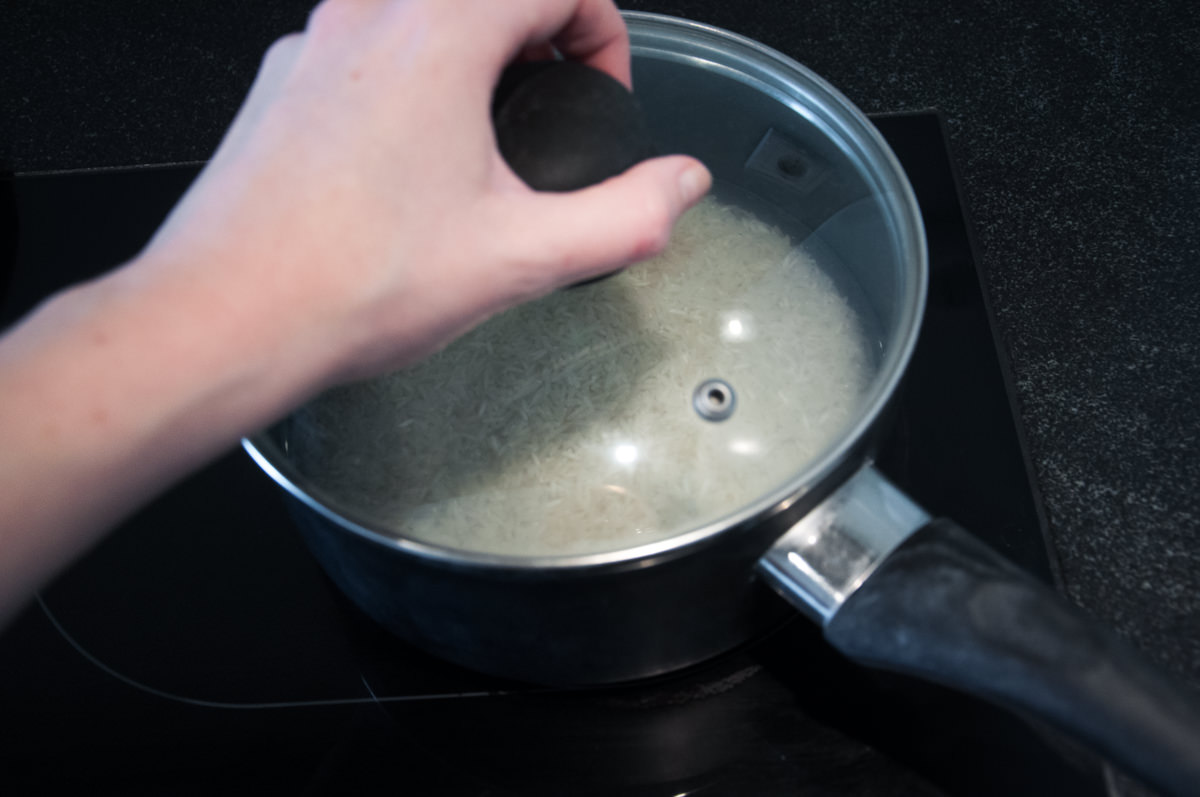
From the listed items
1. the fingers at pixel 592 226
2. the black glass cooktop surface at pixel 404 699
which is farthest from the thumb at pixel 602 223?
the black glass cooktop surface at pixel 404 699

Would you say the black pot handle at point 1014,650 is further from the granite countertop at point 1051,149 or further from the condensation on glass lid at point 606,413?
the granite countertop at point 1051,149

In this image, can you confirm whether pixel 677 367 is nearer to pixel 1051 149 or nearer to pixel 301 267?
pixel 301 267

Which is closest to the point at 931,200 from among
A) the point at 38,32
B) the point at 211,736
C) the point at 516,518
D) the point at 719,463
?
the point at 719,463

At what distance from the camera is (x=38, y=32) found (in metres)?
1.10

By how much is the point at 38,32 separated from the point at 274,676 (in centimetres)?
92

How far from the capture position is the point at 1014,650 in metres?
0.47

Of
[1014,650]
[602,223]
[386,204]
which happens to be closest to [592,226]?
[602,223]

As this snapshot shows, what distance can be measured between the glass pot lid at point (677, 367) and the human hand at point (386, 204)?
16 centimetres

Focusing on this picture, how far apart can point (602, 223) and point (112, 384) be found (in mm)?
256

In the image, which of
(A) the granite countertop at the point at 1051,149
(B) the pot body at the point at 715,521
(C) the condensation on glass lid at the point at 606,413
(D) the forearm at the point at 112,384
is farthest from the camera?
(A) the granite countertop at the point at 1051,149

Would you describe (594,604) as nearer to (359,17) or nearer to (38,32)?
(359,17)

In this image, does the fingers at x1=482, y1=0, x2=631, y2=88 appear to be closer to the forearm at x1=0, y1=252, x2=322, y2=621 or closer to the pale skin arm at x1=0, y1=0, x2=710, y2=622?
the pale skin arm at x1=0, y1=0, x2=710, y2=622

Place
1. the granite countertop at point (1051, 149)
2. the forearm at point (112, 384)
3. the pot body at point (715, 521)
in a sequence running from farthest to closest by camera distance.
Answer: the granite countertop at point (1051, 149) → the pot body at point (715, 521) → the forearm at point (112, 384)

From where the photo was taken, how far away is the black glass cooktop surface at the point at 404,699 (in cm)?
65
